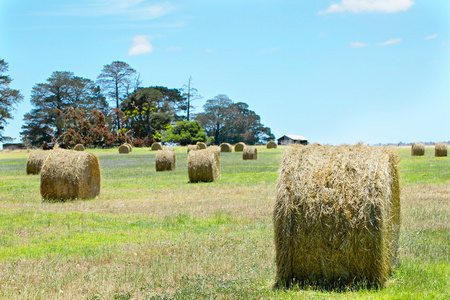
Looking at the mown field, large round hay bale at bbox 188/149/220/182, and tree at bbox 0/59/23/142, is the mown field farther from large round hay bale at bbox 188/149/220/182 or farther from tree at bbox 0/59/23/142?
tree at bbox 0/59/23/142

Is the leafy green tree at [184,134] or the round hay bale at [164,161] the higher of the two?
the leafy green tree at [184,134]

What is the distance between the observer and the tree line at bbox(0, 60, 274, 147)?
→ 80.6m

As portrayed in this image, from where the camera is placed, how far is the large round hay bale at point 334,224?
22.9 ft

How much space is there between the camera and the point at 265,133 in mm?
105125

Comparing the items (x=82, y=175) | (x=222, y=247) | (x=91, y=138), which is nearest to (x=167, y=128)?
(x=91, y=138)

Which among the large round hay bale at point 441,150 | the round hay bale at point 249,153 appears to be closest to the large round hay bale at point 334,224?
the round hay bale at point 249,153

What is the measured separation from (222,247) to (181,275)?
1607mm

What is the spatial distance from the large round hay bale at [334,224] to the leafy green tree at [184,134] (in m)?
78.1

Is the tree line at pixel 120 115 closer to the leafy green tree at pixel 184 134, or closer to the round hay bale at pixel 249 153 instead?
the leafy green tree at pixel 184 134

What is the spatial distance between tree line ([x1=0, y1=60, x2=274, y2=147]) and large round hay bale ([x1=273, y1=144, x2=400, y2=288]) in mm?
74144

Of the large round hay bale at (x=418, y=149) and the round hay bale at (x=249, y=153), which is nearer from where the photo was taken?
the large round hay bale at (x=418, y=149)

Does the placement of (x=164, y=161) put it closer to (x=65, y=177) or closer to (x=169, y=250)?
(x=65, y=177)

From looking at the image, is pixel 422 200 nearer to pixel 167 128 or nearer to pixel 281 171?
pixel 281 171

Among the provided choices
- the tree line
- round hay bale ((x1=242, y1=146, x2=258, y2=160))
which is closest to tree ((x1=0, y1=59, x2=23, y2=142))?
the tree line
